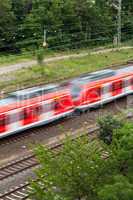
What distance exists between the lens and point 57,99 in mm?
30781

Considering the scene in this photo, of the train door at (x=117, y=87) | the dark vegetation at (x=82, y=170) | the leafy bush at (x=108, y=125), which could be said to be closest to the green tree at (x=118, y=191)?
the dark vegetation at (x=82, y=170)

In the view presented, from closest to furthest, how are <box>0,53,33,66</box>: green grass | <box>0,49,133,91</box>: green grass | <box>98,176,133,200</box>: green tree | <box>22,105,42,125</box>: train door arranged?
<box>98,176,133,200</box>: green tree, <box>22,105,42,125</box>: train door, <box>0,49,133,91</box>: green grass, <box>0,53,33,66</box>: green grass

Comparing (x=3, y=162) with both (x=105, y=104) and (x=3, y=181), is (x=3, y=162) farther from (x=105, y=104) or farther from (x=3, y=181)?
(x=105, y=104)

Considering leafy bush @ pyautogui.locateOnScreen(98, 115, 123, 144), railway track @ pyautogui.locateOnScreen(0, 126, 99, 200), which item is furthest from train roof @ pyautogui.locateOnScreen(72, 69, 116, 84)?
leafy bush @ pyautogui.locateOnScreen(98, 115, 123, 144)

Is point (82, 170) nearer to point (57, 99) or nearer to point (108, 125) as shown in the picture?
point (108, 125)

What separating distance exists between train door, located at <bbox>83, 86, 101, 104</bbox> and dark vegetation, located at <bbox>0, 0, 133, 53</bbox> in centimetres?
2234

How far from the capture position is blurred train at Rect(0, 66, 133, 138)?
28.1m

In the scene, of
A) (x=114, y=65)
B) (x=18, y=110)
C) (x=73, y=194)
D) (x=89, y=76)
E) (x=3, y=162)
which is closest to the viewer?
(x=73, y=194)

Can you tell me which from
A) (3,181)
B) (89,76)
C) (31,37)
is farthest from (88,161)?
(31,37)

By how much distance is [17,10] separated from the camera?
58.9 meters

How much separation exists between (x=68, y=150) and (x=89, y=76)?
1896cm

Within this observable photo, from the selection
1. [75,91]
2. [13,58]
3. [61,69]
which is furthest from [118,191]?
[13,58]

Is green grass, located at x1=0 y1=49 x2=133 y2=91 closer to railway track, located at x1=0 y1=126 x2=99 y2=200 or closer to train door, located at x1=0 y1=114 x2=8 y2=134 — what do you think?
train door, located at x1=0 y1=114 x2=8 y2=134

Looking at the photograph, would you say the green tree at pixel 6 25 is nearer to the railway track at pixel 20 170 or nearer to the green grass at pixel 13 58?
the green grass at pixel 13 58
